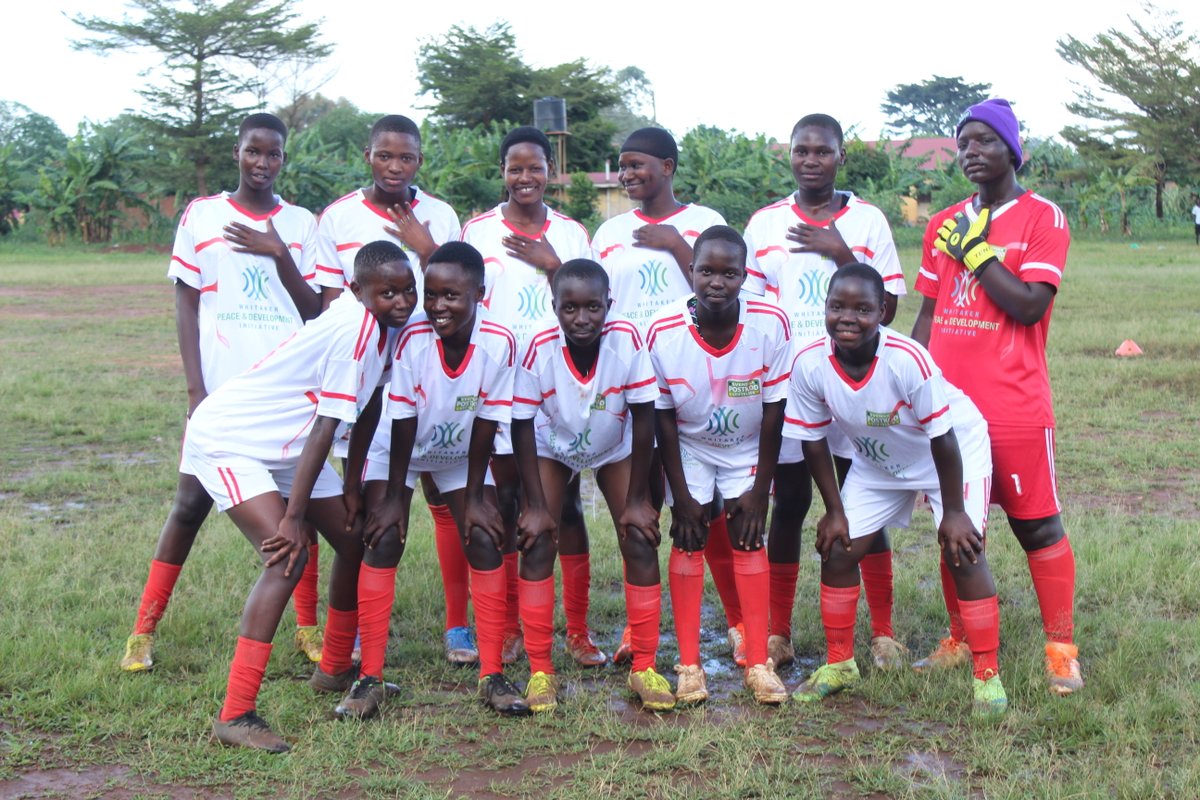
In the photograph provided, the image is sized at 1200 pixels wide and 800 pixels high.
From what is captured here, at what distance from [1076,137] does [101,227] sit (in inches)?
1265

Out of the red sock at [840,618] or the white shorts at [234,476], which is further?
the red sock at [840,618]

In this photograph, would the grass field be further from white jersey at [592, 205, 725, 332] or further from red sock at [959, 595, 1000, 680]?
white jersey at [592, 205, 725, 332]

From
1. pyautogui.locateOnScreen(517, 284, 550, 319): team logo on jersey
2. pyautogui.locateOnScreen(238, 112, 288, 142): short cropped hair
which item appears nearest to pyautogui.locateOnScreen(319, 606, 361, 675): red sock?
pyautogui.locateOnScreen(517, 284, 550, 319): team logo on jersey

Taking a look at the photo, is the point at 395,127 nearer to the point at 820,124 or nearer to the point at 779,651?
the point at 820,124

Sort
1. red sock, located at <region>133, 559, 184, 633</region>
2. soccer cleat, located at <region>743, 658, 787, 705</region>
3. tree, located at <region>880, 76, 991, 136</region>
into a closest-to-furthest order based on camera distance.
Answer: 1. soccer cleat, located at <region>743, 658, 787, 705</region>
2. red sock, located at <region>133, 559, 184, 633</region>
3. tree, located at <region>880, 76, 991, 136</region>

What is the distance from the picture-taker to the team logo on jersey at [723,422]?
4.37 meters

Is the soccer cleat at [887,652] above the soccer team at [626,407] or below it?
below

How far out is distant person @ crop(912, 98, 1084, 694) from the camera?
427cm

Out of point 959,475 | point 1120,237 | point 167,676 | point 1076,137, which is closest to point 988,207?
point 959,475

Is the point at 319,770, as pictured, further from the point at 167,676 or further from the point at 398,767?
the point at 167,676

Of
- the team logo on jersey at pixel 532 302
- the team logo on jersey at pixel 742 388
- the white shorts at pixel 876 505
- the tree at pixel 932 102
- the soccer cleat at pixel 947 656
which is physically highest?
the tree at pixel 932 102

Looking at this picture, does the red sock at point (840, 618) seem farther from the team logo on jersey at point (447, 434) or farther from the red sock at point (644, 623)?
the team logo on jersey at point (447, 434)

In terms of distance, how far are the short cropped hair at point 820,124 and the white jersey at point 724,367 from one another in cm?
79

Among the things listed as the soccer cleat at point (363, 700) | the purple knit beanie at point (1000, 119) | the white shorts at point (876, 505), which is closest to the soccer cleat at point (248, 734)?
the soccer cleat at point (363, 700)
